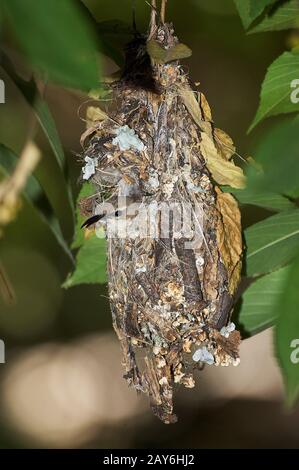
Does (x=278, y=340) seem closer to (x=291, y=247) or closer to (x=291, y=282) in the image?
(x=291, y=282)

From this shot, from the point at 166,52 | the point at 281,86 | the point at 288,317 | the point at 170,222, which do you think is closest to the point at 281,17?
the point at 281,86

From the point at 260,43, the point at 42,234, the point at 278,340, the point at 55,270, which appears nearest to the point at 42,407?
the point at 55,270

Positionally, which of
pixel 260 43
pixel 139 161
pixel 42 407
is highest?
pixel 139 161

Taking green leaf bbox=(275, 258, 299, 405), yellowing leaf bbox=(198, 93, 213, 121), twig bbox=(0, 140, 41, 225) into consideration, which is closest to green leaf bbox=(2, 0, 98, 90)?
twig bbox=(0, 140, 41, 225)

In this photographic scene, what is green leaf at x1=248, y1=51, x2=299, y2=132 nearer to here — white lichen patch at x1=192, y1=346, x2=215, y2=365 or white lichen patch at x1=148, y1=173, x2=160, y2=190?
white lichen patch at x1=148, y1=173, x2=160, y2=190

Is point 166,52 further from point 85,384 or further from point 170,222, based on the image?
point 85,384

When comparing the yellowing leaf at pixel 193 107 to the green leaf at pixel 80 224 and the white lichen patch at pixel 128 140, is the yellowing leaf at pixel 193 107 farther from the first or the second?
the green leaf at pixel 80 224

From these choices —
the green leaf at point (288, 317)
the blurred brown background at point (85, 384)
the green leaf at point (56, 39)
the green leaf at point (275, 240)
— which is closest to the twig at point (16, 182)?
the green leaf at point (56, 39)
